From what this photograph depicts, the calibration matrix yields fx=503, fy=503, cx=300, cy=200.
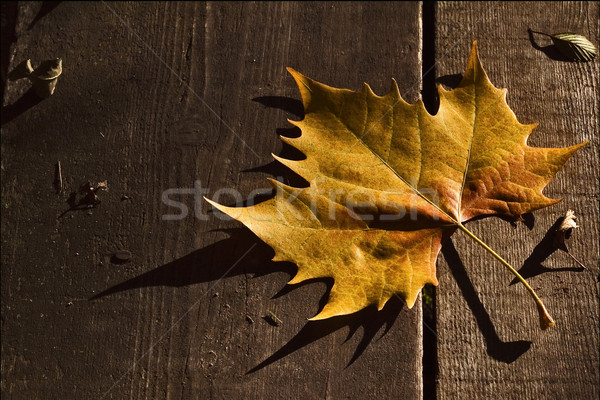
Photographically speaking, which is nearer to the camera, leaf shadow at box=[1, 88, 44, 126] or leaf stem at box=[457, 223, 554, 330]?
leaf stem at box=[457, 223, 554, 330]

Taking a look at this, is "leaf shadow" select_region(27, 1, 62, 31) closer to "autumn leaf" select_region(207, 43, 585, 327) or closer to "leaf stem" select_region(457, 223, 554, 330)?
"autumn leaf" select_region(207, 43, 585, 327)

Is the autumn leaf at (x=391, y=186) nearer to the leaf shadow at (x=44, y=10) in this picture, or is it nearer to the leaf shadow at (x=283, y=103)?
the leaf shadow at (x=283, y=103)

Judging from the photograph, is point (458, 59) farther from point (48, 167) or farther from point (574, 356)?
point (48, 167)

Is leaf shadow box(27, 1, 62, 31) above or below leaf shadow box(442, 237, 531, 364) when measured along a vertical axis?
above

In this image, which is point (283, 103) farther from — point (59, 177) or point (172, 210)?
point (59, 177)

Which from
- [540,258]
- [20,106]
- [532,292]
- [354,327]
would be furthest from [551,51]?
[20,106]

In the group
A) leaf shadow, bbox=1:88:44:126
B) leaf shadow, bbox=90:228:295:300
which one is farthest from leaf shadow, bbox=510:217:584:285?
leaf shadow, bbox=1:88:44:126

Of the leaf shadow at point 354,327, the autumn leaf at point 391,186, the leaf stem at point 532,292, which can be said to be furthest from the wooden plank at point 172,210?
the leaf stem at point 532,292
